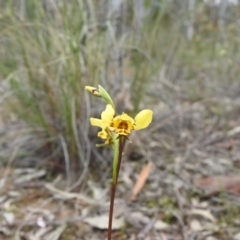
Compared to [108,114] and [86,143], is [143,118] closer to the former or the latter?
[108,114]

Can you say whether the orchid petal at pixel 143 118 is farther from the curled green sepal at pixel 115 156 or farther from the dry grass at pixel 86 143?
the dry grass at pixel 86 143

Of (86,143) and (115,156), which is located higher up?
(86,143)

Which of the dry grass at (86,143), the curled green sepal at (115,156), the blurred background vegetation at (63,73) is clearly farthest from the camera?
the blurred background vegetation at (63,73)

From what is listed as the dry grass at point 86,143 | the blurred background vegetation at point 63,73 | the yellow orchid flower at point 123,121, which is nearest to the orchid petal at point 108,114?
the yellow orchid flower at point 123,121

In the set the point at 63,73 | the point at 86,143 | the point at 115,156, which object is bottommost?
the point at 115,156

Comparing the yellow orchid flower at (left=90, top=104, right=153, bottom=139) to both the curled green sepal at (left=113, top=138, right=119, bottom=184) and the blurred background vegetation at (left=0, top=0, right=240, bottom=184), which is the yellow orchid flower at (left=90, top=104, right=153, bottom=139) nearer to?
the curled green sepal at (left=113, top=138, right=119, bottom=184)

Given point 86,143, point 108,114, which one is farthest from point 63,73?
point 108,114

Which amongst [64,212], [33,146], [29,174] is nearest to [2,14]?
[33,146]

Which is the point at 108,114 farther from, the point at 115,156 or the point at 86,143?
the point at 86,143

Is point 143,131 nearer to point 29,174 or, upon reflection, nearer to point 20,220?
point 29,174

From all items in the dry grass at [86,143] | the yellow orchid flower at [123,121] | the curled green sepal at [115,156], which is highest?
the dry grass at [86,143]

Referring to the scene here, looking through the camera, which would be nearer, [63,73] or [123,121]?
[123,121]
